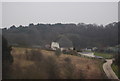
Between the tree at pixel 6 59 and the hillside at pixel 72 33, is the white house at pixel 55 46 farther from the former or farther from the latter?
the tree at pixel 6 59

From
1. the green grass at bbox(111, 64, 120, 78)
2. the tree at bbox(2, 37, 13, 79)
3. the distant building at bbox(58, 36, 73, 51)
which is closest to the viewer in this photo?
the tree at bbox(2, 37, 13, 79)

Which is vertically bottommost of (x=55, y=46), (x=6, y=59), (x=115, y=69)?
(x=115, y=69)

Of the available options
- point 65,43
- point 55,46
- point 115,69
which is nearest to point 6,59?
point 55,46

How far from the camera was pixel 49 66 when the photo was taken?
2.87 meters

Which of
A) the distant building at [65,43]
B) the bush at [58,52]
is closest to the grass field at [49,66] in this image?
the bush at [58,52]

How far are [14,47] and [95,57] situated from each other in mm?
1685

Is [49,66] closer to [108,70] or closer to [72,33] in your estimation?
[72,33]

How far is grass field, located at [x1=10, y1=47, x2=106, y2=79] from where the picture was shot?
2820 mm

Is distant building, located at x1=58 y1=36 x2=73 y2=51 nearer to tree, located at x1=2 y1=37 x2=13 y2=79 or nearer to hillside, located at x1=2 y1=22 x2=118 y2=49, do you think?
hillside, located at x1=2 y1=22 x2=118 y2=49

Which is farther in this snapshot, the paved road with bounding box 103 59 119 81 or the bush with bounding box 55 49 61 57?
the bush with bounding box 55 49 61 57

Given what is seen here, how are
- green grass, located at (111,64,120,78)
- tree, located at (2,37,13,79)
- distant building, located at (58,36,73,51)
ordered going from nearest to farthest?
tree, located at (2,37,13,79)
green grass, located at (111,64,120,78)
distant building, located at (58,36,73,51)

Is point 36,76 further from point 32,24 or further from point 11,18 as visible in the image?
point 11,18

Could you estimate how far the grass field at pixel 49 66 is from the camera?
9.25ft

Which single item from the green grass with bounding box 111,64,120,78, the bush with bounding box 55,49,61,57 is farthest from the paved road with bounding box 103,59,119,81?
the bush with bounding box 55,49,61,57
